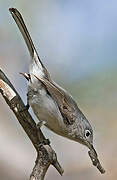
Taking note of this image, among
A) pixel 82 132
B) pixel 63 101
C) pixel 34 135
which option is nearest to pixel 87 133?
pixel 82 132

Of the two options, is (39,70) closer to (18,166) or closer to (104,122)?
(18,166)

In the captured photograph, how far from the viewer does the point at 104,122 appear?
13.0 ft

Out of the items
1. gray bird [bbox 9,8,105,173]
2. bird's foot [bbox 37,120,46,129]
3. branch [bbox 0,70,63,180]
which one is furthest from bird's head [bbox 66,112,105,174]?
branch [bbox 0,70,63,180]

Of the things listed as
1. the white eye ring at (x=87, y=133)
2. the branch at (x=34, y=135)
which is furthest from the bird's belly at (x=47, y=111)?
the branch at (x=34, y=135)

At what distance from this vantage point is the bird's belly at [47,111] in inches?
76.5

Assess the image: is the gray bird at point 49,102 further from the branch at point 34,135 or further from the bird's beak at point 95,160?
the branch at point 34,135

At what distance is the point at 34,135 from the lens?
1.62 metres

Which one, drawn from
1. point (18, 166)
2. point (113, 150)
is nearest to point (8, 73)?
point (18, 166)

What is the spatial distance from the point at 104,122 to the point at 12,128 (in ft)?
2.47

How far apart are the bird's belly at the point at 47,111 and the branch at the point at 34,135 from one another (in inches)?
10.1

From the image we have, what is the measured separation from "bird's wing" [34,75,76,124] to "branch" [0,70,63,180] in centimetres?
26

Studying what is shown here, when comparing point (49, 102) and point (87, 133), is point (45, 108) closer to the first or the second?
point (49, 102)

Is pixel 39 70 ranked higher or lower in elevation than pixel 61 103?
higher

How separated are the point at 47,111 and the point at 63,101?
8cm
